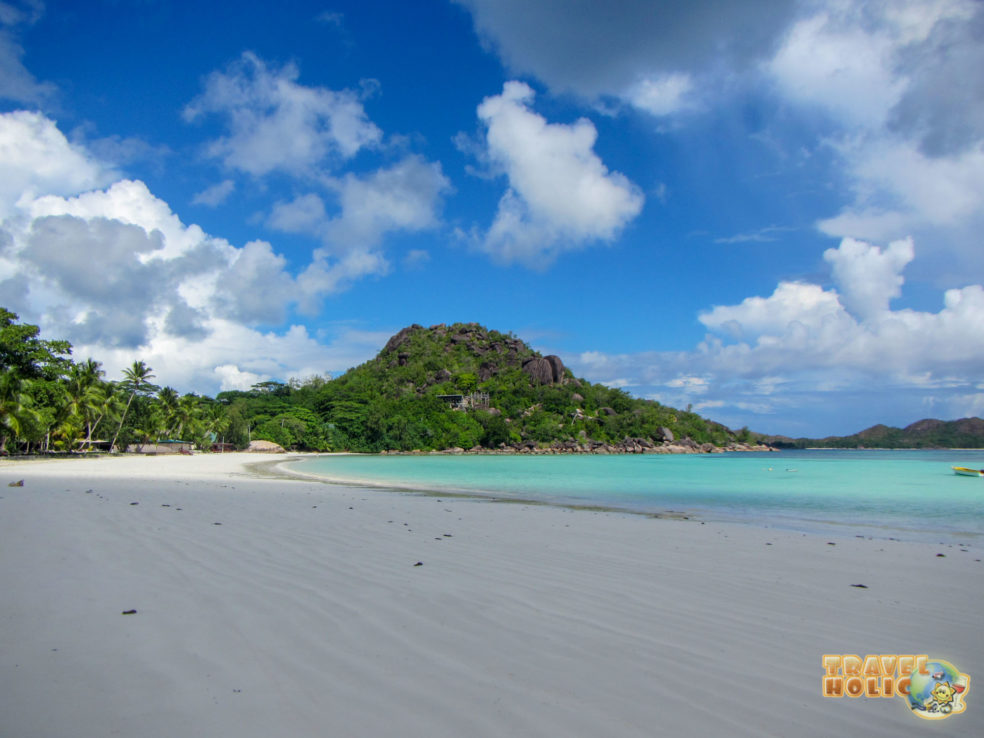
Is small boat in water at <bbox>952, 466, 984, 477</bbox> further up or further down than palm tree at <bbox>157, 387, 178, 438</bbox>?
further down

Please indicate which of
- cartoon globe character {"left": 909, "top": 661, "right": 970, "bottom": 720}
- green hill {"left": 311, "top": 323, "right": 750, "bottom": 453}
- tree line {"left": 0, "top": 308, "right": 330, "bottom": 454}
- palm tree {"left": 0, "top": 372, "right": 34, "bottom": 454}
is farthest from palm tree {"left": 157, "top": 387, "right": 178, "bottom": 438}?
cartoon globe character {"left": 909, "top": 661, "right": 970, "bottom": 720}

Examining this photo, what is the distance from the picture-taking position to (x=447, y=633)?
11.6 feet

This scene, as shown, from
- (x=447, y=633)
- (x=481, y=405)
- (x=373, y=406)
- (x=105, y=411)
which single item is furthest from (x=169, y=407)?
(x=447, y=633)

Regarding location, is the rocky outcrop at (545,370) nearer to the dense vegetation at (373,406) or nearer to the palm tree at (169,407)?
the dense vegetation at (373,406)

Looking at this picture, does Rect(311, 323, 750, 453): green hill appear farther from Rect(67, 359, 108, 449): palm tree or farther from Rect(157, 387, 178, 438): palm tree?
Rect(67, 359, 108, 449): palm tree

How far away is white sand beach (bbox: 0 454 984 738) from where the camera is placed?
8.21 feet

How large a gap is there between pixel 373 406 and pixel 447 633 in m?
74.8

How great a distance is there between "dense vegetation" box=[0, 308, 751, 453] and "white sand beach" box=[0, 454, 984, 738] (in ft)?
114

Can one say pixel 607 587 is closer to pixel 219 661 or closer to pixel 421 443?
pixel 219 661

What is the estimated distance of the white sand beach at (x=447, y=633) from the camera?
250 cm

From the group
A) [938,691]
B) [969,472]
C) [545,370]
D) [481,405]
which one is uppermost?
[545,370]

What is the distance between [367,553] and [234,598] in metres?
2.01

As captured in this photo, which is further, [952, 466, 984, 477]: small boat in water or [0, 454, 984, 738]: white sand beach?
[952, 466, 984, 477]: small boat in water

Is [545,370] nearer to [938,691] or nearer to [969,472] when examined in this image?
[969,472]
